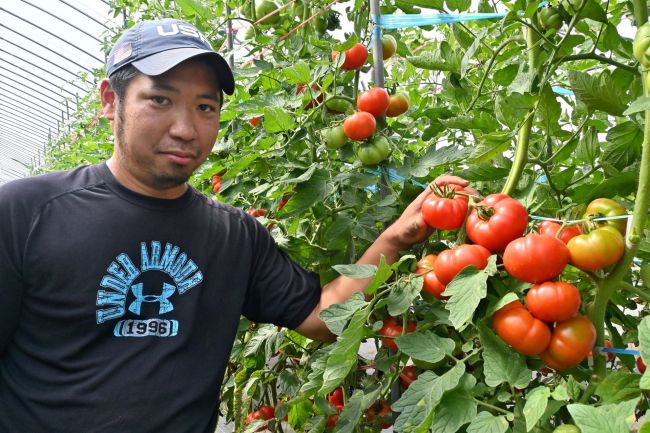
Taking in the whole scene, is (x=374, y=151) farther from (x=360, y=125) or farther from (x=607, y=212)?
(x=607, y=212)

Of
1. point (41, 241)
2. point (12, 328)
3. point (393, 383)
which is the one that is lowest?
point (393, 383)

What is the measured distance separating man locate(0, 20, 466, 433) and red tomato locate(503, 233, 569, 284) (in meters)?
0.27

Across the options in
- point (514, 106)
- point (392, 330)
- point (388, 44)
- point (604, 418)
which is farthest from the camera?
point (388, 44)

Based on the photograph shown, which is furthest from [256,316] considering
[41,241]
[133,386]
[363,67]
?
Answer: [363,67]

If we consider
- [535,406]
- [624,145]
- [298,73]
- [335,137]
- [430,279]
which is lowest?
[535,406]

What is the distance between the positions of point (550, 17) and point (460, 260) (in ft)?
1.17

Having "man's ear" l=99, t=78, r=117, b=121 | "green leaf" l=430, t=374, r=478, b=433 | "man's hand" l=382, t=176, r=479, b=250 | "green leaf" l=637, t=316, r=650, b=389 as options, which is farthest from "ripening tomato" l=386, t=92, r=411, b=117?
"green leaf" l=637, t=316, r=650, b=389

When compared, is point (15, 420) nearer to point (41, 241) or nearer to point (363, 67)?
point (41, 241)

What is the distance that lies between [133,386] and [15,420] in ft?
0.68

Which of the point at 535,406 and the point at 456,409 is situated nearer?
the point at 535,406

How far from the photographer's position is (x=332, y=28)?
150 centimetres

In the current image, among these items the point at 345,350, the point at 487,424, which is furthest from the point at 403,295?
the point at 487,424

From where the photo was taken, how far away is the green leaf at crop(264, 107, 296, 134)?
1.16m

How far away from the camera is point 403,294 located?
89 centimetres
